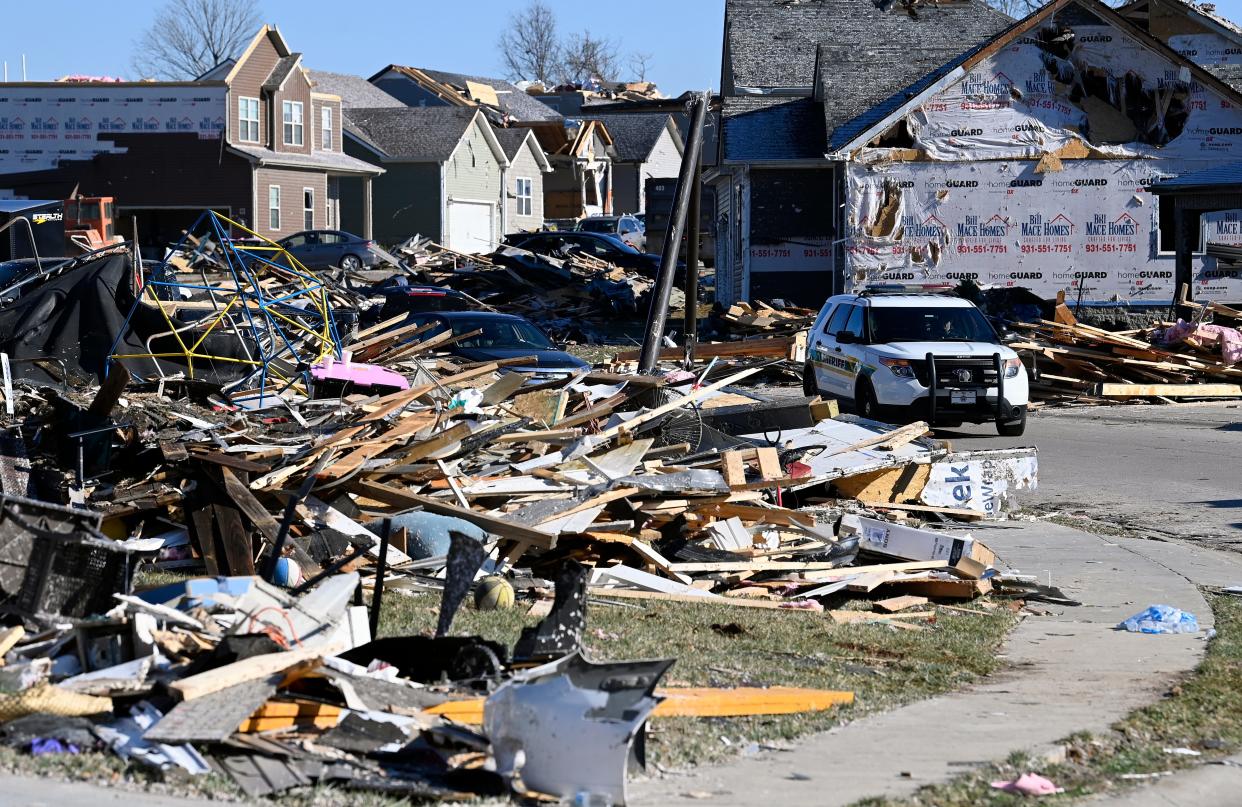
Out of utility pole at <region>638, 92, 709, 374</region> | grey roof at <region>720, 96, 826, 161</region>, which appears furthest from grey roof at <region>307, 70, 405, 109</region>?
utility pole at <region>638, 92, 709, 374</region>

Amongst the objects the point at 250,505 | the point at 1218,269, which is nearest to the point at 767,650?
the point at 250,505

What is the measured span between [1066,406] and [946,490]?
11193 mm

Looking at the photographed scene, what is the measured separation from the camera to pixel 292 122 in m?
55.6

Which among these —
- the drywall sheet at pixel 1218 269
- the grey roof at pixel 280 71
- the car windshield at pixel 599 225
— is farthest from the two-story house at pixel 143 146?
the drywall sheet at pixel 1218 269

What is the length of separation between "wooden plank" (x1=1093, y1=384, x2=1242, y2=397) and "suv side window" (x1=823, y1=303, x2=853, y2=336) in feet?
17.8

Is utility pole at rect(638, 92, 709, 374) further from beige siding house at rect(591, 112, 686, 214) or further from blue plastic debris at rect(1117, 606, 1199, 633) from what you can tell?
beige siding house at rect(591, 112, 686, 214)

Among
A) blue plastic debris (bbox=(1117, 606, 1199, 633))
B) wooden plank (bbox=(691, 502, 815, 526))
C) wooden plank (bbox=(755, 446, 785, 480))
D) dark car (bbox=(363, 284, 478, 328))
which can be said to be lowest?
blue plastic debris (bbox=(1117, 606, 1199, 633))

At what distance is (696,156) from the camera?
22.5 metres

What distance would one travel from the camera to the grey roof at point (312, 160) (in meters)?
52.2

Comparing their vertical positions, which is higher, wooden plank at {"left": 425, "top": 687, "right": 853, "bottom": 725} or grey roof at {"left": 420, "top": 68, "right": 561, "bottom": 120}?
grey roof at {"left": 420, "top": 68, "right": 561, "bottom": 120}

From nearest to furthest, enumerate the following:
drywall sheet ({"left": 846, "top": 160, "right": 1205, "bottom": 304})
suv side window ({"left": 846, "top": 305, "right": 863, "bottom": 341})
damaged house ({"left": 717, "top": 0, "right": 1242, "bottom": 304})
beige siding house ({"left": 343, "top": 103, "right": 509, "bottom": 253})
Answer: suv side window ({"left": 846, "top": 305, "right": 863, "bottom": 341}) < damaged house ({"left": 717, "top": 0, "right": 1242, "bottom": 304}) < drywall sheet ({"left": 846, "top": 160, "right": 1205, "bottom": 304}) < beige siding house ({"left": 343, "top": 103, "right": 509, "bottom": 253})

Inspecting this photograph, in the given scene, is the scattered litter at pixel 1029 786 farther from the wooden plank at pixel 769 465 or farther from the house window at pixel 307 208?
the house window at pixel 307 208

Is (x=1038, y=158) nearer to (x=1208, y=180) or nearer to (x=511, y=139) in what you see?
(x=1208, y=180)

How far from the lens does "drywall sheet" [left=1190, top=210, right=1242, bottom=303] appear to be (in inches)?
1252
